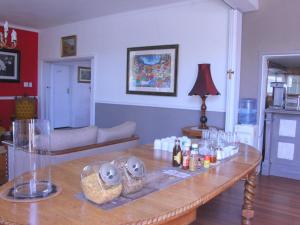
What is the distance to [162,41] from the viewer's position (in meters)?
4.93

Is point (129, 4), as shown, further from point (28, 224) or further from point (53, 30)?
point (28, 224)

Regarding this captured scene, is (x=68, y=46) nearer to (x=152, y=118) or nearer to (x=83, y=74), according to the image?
(x=83, y=74)

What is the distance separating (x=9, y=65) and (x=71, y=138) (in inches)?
187

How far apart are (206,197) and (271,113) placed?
11.2 feet

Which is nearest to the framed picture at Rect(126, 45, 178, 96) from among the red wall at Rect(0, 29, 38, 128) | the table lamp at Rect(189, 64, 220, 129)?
the table lamp at Rect(189, 64, 220, 129)

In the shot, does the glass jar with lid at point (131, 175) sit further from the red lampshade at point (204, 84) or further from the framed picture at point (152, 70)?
the framed picture at point (152, 70)

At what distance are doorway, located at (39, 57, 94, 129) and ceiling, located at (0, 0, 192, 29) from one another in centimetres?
101

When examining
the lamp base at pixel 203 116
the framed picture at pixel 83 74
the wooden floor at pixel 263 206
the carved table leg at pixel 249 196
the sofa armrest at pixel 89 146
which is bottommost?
the wooden floor at pixel 263 206

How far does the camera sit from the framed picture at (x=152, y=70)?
190 inches

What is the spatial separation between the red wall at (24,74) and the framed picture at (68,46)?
3.49 feet

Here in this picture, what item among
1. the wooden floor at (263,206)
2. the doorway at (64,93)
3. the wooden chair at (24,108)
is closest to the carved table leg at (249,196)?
the wooden floor at (263,206)

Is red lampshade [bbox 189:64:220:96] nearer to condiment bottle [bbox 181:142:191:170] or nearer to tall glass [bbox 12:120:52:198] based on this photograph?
condiment bottle [bbox 181:142:191:170]

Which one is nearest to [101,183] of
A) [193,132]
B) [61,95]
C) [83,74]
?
[193,132]

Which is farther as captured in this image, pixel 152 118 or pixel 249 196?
pixel 152 118
